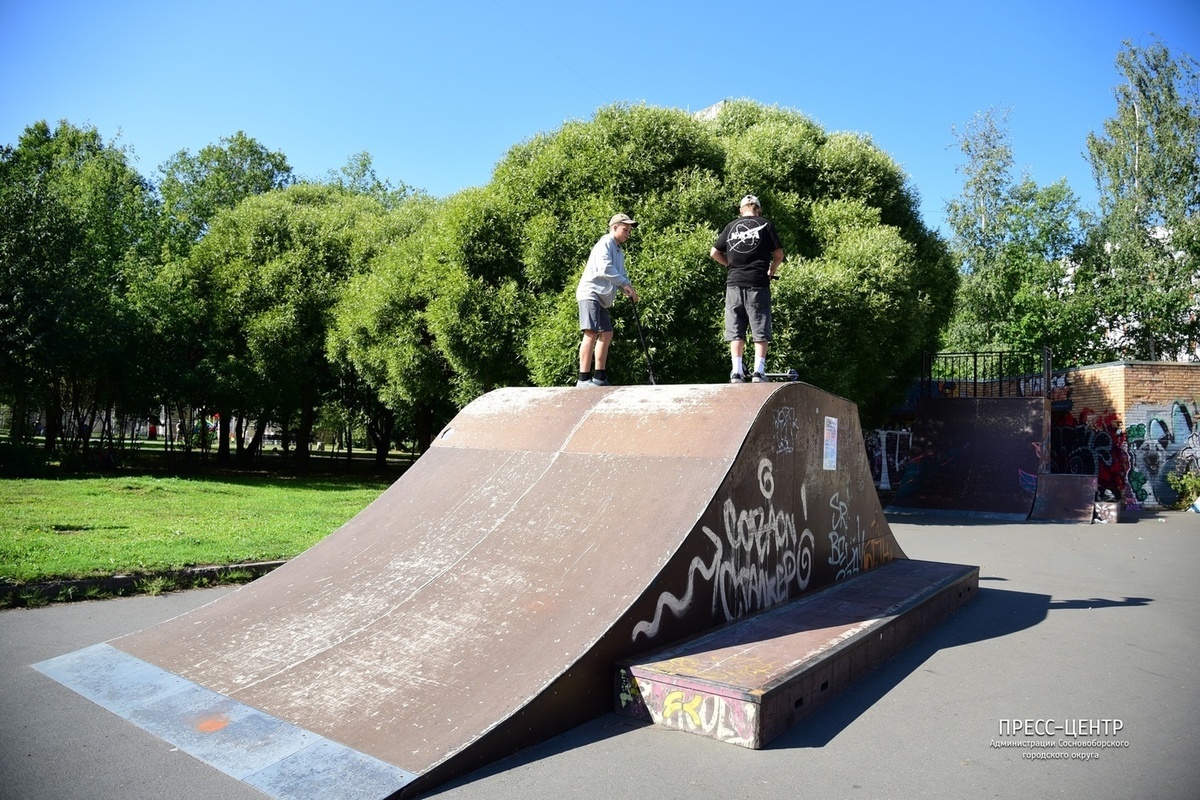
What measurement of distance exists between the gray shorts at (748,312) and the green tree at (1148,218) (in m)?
26.6

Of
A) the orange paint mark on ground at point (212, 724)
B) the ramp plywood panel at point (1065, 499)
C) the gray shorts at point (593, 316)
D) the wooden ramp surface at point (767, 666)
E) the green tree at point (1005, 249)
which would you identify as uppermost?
the green tree at point (1005, 249)

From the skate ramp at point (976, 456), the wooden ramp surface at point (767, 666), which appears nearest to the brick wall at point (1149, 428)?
the skate ramp at point (976, 456)

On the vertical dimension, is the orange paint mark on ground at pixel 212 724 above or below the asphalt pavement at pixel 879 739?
above

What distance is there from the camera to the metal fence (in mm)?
19227

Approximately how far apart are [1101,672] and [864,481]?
2.63 metres

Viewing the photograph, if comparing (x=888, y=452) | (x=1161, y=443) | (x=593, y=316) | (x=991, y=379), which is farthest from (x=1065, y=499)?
(x=593, y=316)

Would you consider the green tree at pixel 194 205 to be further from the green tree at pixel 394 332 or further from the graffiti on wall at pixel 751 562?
the graffiti on wall at pixel 751 562

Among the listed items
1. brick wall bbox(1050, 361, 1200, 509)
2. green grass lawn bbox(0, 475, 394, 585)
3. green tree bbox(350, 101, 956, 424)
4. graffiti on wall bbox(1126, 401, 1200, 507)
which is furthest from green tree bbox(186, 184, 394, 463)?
graffiti on wall bbox(1126, 401, 1200, 507)

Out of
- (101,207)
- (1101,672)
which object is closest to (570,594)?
(1101,672)

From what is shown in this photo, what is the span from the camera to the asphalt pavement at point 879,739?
314 centimetres

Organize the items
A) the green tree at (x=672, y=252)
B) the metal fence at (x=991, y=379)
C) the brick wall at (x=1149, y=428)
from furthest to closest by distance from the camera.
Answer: the brick wall at (x=1149, y=428), the metal fence at (x=991, y=379), the green tree at (x=672, y=252)

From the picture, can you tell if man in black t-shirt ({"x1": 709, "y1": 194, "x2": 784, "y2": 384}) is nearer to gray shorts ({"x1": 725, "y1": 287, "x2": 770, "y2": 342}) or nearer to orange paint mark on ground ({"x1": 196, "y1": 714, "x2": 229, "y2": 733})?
gray shorts ({"x1": 725, "y1": 287, "x2": 770, "y2": 342})

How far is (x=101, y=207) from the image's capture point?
88.6 feet

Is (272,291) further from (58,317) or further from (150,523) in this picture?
(150,523)
